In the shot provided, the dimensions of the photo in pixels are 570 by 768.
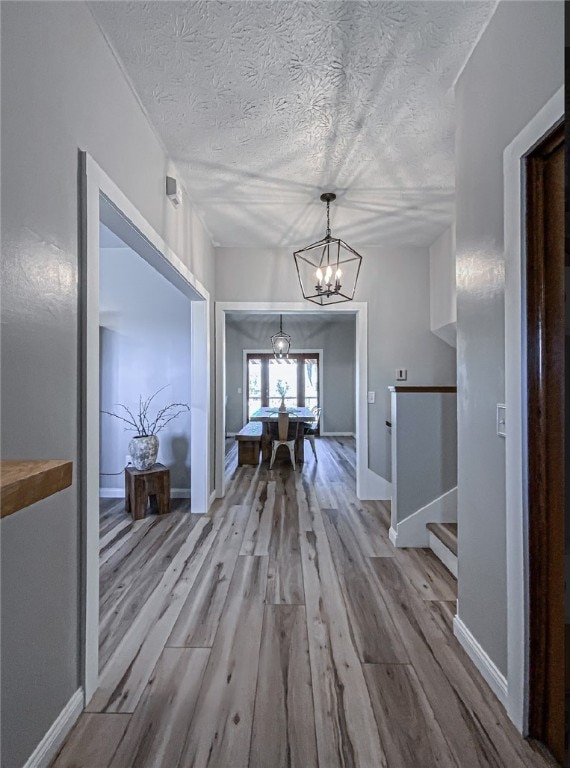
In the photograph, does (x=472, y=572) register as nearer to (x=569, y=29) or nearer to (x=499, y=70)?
(x=569, y=29)

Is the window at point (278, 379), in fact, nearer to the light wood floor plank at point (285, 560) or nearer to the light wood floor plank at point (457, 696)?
the light wood floor plank at point (285, 560)

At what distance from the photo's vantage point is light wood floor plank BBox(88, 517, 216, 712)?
1.41m

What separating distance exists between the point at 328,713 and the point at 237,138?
280 centimetres

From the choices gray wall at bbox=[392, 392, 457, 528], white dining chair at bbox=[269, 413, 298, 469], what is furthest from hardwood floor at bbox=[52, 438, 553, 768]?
white dining chair at bbox=[269, 413, 298, 469]

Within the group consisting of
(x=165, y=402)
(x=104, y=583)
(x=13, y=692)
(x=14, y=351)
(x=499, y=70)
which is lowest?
(x=104, y=583)

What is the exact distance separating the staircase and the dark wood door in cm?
108

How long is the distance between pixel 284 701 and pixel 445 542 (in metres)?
1.48

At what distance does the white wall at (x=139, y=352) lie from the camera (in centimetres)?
407

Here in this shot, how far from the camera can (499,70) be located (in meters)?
1.42

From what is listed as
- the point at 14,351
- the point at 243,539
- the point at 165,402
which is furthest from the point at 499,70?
the point at 165,402

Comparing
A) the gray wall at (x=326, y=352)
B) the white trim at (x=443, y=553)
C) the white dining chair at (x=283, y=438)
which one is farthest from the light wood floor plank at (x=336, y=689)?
the gray wall at (x=326, y=352)

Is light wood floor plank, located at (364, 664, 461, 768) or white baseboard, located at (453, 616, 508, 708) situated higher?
white baseboard, located at (453, 616, 508, 708)

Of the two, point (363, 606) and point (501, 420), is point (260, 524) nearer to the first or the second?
point (363, 606)

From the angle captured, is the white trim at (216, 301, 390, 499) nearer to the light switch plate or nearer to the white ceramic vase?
the white ceramic vase
